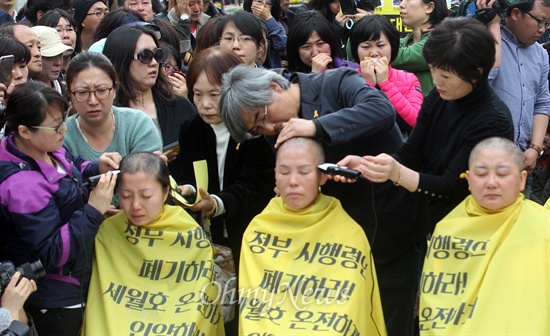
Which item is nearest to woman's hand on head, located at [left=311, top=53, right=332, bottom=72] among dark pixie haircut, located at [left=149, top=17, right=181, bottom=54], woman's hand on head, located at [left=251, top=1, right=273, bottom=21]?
dark pixie haircut, located at [left=149, top=17, right=181, bottom=54]

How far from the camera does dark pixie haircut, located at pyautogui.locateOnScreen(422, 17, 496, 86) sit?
3.51m

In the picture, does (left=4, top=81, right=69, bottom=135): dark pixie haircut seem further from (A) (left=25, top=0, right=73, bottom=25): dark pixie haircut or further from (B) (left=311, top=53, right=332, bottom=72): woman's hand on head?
(A) (left=25, top=0, right=73, bottom=25): dark pixie haircut

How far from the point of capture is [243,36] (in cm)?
520

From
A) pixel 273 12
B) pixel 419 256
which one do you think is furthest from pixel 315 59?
pixel 273 12

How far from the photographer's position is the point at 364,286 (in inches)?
144

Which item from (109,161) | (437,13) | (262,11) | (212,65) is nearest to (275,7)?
(262,11)

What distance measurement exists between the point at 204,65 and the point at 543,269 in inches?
79.4

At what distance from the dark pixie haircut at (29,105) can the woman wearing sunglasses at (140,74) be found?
99cm

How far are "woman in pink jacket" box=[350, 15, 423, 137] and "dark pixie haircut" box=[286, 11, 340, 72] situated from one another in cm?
15

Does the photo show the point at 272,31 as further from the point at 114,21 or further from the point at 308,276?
the point at 308,276

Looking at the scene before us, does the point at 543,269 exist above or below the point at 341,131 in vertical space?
below

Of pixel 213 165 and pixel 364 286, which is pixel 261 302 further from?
pixel 213 165

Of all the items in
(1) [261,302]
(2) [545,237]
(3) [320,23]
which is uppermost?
(3) [320,23]

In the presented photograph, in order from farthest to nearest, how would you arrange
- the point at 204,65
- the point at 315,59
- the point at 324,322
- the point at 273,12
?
the point at 273,12 < the point at 315,59 < the point at 204,65 < the point at 324,322
